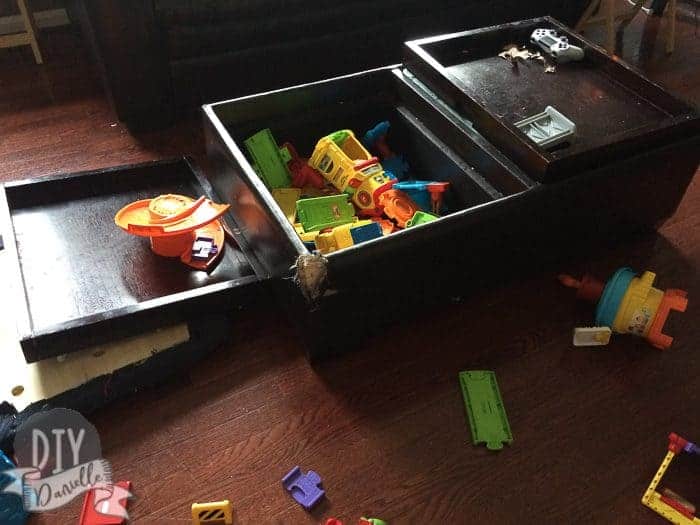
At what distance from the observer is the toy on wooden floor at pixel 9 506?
93cm

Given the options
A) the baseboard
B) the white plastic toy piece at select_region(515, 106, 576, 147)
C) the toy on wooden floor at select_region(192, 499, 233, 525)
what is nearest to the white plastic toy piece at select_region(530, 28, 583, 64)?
the white plastic toy piece at select_region(515, 106, 576, 147)

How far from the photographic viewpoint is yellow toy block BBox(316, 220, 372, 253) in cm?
119

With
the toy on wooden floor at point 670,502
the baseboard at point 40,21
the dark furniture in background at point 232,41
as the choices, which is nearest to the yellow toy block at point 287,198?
the dark furniture in background at point 232,41

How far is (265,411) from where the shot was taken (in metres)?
1.12

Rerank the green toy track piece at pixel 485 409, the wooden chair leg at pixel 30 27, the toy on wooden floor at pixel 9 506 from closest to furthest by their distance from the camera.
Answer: the toy on wooden floor at pixel 9 506
the green toy track piece at pixel 485 409
the wooden chair leg at pixel 30 27

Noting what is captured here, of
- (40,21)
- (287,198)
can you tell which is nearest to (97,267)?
(287,198)

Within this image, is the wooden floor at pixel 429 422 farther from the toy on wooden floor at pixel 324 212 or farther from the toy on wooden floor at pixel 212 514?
the toy on wooden floor at pixel 324 212

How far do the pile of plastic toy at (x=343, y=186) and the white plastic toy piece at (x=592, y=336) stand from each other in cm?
36

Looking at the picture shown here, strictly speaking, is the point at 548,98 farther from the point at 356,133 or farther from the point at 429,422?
the point at 429,422

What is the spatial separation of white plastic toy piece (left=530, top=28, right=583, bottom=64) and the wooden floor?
0.48m

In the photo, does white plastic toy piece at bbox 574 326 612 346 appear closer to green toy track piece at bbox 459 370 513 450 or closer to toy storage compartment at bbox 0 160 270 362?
green toy track piece at bbox 459 370 513 450

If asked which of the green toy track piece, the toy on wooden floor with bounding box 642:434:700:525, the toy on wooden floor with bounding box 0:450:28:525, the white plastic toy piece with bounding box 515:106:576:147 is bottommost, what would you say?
the toy on wooden floor with bounding box 642:434:700:525

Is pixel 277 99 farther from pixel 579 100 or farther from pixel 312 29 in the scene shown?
pixel 579 100

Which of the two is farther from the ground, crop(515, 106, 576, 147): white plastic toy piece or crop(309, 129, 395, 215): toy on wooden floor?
crop(515, 106, 576, 147): white plastic toy piece
